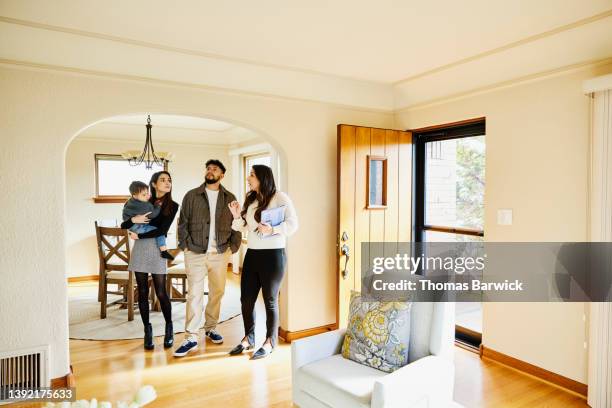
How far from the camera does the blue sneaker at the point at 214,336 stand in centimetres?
370

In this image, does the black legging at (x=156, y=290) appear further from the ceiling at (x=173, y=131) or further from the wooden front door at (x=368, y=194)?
the ceiling at (x=173, y=131)

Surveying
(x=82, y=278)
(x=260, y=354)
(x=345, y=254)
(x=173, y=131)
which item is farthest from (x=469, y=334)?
(x=82, y=278)

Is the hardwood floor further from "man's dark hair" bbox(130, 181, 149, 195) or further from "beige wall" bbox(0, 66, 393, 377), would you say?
"man's dark hair" bbox(130, 181, 149, 195)

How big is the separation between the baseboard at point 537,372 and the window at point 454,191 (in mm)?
317

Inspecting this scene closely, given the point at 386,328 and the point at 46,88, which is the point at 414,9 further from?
the point at 46,88

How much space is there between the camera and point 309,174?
→ 149 inches

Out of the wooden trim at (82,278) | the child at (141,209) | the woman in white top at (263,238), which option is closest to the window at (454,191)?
the woman in white top at (263,238)

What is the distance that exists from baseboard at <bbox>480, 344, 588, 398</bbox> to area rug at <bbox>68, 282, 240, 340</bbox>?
248cm

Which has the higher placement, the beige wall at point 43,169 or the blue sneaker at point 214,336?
the beige wall at point 43,169

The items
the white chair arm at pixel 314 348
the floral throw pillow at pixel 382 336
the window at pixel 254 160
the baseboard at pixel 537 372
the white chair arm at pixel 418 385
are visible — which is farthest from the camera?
the window at pixel 254 160

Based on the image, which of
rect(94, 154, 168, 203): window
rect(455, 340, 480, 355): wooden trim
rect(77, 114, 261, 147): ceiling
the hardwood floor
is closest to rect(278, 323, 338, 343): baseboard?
the hardwood floor

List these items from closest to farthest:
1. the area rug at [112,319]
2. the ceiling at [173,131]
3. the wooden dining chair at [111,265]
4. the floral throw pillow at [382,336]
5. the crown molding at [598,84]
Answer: the floral throw pillow at [382,336] → the crown molding at [598,84] → the area rug at [112,319] → the wooden dining chair at [111,265] → the ceiling at [173,131]

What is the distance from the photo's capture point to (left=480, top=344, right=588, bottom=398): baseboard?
2.79m

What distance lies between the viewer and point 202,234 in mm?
3490
